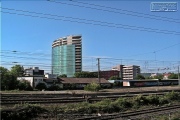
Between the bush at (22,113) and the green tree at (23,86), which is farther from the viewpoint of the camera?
the green tree at (23,86)

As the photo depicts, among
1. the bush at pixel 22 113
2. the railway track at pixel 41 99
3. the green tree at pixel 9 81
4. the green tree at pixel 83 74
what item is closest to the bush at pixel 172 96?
the railway track at pixel 41 99

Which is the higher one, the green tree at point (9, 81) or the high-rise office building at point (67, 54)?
the high-rise office building at point (67, 54)

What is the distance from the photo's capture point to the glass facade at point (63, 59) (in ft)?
419

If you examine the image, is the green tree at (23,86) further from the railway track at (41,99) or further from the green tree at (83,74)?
the green tree at (83,74)

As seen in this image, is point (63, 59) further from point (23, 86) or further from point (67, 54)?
point (23, 86)

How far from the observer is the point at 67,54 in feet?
429

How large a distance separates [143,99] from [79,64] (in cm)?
9609

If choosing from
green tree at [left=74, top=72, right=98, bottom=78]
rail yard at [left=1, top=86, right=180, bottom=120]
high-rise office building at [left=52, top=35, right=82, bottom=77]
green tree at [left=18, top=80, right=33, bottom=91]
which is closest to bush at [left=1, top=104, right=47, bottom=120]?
rail yard at [left=1, top=86, right=180, bottom=120]

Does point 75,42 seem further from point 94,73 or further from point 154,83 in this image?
point 154,83

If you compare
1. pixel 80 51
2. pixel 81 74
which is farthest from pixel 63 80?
pixel 81 74

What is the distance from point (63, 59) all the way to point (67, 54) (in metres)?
2.84

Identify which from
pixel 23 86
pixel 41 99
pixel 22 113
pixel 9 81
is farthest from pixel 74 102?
pixel 23 86

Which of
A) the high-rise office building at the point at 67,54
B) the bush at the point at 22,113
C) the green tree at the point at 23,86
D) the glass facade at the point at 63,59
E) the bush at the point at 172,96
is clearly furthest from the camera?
the glass facade at the point at 63,59

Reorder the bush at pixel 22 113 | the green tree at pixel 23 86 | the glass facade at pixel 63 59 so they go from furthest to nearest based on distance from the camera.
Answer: the glass facade at pixel 63 59 < the green tree at pixel 23 86 < the bush at pixel 22 113
